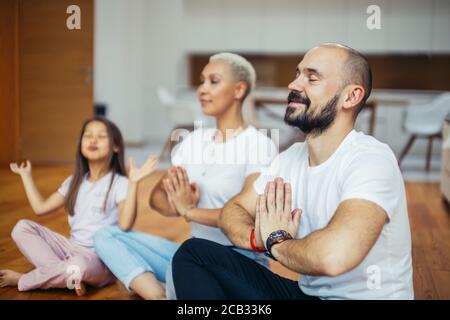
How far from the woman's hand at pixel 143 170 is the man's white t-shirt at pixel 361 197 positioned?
0.39 meters

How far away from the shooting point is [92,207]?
1554 millimetres

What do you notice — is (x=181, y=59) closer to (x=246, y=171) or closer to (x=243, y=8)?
A: (x=243, y=8)

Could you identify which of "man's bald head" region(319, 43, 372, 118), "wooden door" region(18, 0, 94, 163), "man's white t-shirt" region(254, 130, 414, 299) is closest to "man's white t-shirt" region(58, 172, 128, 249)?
"wooden door" region(18, 0, 94, 163)

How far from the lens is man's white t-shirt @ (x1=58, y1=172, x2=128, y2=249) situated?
1548 millimetres

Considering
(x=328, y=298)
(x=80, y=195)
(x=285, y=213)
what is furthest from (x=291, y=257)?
(x=80, y=195)

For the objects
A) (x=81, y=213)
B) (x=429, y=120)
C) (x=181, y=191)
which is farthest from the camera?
(x=429, y=120)

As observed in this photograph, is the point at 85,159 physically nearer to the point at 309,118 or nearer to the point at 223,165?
the point at 223,165

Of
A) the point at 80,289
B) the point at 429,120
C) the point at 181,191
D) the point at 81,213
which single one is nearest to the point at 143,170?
the point at 181,191

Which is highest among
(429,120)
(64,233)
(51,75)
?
(51,75)

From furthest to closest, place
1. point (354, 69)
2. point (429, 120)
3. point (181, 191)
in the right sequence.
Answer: point (429, 120) < point (181, 191) < point (354, 69)

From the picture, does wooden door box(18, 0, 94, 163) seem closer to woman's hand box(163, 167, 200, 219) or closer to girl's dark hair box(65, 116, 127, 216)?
girl's dark hair box(65, 116, 127, 216)

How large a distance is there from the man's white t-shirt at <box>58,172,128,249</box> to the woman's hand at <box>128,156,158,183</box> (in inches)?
3.9

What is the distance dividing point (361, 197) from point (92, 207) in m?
0.83

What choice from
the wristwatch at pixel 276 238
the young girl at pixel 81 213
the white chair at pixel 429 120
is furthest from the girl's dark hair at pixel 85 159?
the white chair at pixel 429 120
